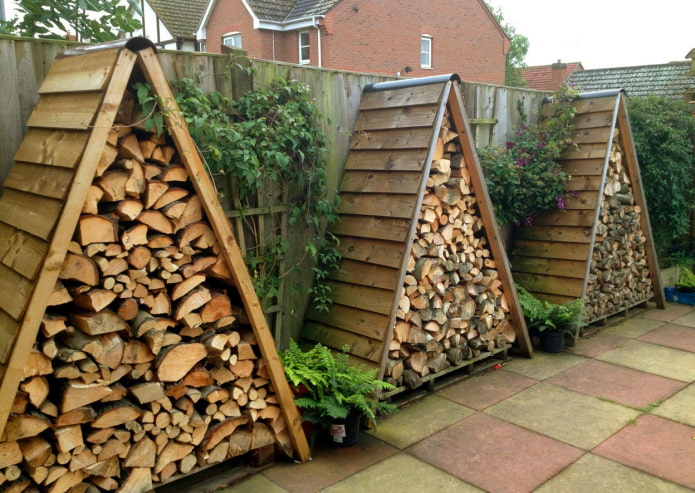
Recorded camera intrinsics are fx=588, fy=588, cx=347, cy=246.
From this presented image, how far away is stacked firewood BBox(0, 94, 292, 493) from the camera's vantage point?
8.18 feet

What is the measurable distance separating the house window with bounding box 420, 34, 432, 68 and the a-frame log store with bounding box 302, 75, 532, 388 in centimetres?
1800

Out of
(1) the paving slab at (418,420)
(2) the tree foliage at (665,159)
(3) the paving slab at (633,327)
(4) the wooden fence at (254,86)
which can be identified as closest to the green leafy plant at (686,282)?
(2) the tree foliage at (665,159)

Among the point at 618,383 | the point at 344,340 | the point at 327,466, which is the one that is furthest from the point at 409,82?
the point at 618,383

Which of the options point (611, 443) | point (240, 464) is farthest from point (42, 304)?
point (611, 443)

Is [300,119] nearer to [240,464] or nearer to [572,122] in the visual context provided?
[240,464]

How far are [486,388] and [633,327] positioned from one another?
2.41 metres

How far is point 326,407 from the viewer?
3348 millimetres

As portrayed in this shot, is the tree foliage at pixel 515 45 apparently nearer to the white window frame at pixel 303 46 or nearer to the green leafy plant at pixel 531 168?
the white window frame at pixel 303 46

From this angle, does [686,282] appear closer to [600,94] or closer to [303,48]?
[600,94]

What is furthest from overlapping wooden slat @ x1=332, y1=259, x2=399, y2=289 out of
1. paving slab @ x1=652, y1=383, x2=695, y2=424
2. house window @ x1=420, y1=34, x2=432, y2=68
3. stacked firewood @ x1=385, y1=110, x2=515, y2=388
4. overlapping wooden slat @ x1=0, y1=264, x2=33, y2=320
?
house window @ x1=420, y1=34, x2=432, y2=68

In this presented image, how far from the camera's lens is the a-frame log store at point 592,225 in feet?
17.9

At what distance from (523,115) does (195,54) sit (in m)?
3.52

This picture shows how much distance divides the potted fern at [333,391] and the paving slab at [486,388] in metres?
0.85

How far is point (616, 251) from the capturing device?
5965 mm
